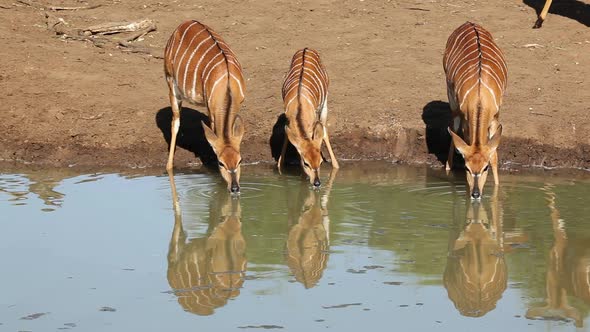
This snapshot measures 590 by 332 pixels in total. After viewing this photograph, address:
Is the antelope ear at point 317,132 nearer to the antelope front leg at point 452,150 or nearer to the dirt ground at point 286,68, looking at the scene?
the dirt ground at point 286,68

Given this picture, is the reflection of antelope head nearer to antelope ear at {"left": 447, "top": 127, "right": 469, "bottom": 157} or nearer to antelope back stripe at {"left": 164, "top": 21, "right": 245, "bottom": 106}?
antelope ear at {"left": 447, "top": 127, "right": 469, "bottom": 157}

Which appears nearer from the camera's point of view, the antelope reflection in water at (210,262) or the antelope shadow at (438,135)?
the antelope reflection in water at (210,262)

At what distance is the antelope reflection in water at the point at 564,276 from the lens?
625 centimetres

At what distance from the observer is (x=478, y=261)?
23.9ft

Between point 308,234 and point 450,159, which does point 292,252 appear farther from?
point 450,159

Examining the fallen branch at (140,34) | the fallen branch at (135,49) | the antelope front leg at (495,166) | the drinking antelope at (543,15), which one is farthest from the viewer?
the drinking antelope at (543,15)

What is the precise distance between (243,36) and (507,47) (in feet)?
10.1

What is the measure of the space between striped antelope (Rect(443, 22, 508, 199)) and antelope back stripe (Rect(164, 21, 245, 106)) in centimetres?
187

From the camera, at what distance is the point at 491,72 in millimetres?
9766

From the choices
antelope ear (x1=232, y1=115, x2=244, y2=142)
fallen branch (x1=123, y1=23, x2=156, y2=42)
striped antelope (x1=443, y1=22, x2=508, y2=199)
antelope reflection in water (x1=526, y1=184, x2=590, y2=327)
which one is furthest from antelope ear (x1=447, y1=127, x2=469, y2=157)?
fallen branch (x1=123, y1=23, x2=156, y2=42)

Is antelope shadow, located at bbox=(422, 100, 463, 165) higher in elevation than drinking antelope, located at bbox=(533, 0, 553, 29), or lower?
lower

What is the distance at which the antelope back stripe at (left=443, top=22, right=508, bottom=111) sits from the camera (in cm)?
952

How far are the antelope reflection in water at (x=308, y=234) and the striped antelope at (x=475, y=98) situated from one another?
118 centimetres

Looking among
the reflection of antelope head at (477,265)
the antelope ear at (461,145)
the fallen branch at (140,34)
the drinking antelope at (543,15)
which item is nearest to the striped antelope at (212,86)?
the antelope ear at (461,145)
